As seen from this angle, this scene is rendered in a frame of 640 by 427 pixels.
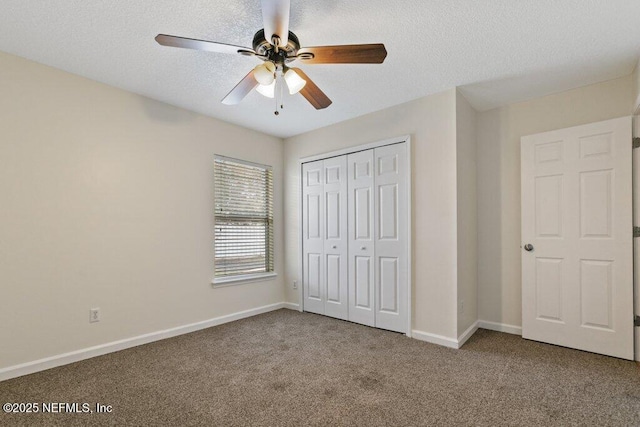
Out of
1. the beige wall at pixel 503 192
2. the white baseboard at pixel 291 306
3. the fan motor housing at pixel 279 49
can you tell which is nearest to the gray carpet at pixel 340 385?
the beige wall at pixel 503 192

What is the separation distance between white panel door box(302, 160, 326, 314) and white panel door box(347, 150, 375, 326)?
471 millimetres

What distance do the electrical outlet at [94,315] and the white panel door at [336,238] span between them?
2.43m

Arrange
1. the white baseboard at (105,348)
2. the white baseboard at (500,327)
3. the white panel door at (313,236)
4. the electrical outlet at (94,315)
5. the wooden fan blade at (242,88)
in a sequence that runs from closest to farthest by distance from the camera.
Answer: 1. the wooden fan blade at (242,88)
2. the white baseboard at (105,348)
3. the electrical outlet at (94,315)
4. the white baseboard at (500,327)
5. the white panel door at (313,236)

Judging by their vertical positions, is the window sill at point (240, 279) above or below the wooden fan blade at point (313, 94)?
below

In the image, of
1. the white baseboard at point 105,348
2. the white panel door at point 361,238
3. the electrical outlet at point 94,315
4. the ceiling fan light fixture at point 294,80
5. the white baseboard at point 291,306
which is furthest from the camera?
the white baseboard at point 291,306

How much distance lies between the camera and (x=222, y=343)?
124 inches

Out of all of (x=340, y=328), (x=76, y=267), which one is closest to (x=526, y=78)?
(x=340, y=328)

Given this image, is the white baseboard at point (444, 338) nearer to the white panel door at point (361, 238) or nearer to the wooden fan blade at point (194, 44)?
the white panel door at point (361, 238)

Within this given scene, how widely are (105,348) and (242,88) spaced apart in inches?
102

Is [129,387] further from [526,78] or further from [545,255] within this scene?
[526,78]

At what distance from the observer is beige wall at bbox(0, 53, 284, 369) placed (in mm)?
2482

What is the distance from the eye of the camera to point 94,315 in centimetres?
285

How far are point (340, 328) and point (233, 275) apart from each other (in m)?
1.49

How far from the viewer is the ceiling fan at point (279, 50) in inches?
66.5
